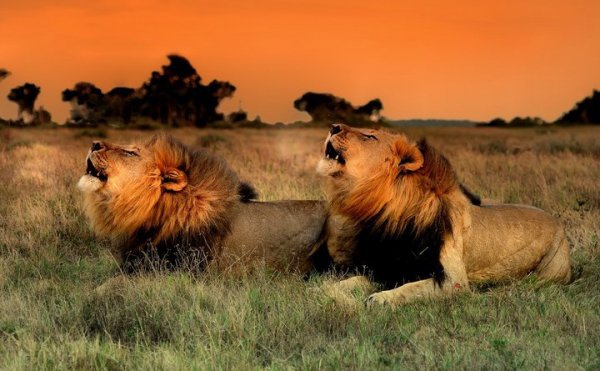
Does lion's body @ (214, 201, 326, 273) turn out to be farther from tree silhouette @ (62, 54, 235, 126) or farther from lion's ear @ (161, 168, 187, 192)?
tree silhouette @ (62, 54, 235, 126)

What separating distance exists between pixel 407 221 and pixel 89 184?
236 cm

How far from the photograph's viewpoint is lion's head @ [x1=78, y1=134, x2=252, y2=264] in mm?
6285

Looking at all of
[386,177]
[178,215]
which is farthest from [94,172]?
[386,177]

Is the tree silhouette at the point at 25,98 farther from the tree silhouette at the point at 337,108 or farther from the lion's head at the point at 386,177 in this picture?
the lion's head at the point at 386,177

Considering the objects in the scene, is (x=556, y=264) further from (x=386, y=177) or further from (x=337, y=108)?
(x=337, y=108)

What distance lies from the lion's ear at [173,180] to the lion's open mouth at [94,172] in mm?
442

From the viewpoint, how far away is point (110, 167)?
20.6 ft

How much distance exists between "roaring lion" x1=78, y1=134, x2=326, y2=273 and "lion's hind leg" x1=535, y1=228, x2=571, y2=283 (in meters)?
1.76

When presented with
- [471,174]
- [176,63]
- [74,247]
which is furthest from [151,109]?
[74,247]

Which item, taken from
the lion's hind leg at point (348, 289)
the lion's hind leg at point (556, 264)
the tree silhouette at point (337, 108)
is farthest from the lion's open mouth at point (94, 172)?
the tree silhouette at point (337, 108)

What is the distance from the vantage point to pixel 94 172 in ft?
21.1

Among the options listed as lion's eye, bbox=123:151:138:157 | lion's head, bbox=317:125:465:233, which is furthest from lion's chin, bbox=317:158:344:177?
lion's eye, bbox=123:151:138:157

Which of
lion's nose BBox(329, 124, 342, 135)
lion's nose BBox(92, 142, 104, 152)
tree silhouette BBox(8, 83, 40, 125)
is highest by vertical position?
lion's nose BBox(329, 124, 342, 135)

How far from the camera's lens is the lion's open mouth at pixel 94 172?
6305 millimetres
